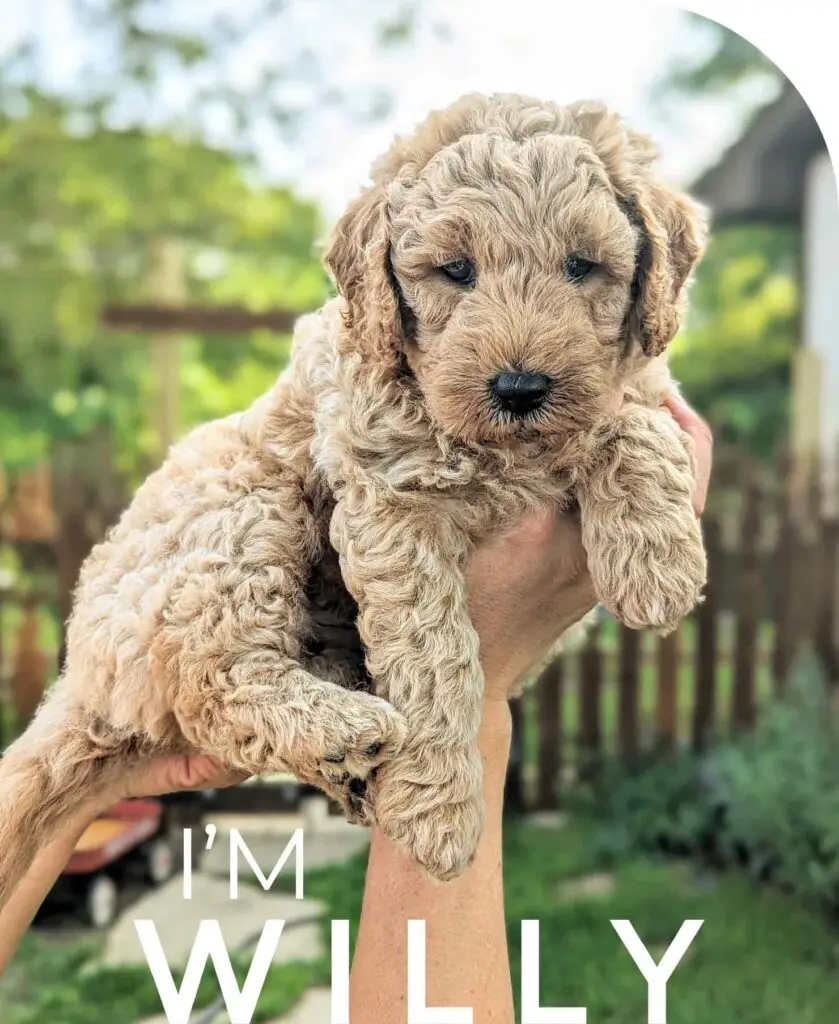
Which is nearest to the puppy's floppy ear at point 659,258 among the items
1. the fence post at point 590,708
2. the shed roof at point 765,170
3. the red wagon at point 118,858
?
the red wagon at point 118,858

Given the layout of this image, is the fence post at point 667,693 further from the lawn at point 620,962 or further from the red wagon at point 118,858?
the red wagon at point 118,858

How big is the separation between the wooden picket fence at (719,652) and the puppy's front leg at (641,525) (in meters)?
4.21

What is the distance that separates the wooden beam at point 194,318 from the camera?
276 inches

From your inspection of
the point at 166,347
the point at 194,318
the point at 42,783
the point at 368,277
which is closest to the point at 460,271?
the point at 368,277

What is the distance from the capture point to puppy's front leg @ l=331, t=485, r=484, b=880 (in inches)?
64.7

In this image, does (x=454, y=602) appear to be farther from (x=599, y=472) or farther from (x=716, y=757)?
(x=716, y=757)

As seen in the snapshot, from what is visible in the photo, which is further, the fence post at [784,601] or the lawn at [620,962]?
the fence post at [784,601]

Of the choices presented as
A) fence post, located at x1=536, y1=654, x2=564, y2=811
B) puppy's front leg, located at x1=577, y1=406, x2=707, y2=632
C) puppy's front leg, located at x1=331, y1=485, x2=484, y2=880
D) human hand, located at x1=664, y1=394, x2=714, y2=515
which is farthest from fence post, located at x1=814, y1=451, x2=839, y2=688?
puppy's front leg, located at x1=331, y1=485, x2=484, y2=880

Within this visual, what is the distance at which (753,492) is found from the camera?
5.99 m

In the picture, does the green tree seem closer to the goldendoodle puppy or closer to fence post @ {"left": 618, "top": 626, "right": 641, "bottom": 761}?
fence post @ {"left": 618, "top": 626, "right": 641, "bottom": 761}

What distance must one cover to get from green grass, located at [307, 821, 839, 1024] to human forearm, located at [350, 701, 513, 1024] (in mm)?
2190

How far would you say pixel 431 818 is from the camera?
1635mm

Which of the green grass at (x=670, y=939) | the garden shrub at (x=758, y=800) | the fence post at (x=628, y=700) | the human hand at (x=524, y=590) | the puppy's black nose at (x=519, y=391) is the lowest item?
the green grass at (x=670, y=939)

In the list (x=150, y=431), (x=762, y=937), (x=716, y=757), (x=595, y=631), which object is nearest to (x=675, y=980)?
(x=762, y=937)
